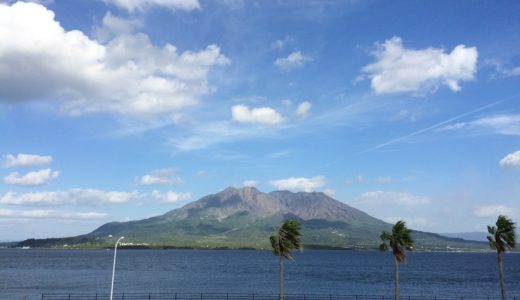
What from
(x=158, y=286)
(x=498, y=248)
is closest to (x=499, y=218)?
(x=498, y=248)

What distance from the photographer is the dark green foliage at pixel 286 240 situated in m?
58.3

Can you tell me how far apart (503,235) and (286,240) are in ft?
90.3

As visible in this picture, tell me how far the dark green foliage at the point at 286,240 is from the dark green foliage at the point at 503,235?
80.6 ft

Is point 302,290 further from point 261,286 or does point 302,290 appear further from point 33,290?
point 33,290

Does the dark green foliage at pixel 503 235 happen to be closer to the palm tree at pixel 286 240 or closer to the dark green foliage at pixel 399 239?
the dark green foliage at pixel 399 239

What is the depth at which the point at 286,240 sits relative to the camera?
58594 millimetres

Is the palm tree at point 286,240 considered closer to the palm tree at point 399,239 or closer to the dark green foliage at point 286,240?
the dark green foliage at point 286,240

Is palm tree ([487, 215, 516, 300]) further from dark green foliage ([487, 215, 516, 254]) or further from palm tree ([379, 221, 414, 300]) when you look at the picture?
palm tree ([379, 221, 414, 300])

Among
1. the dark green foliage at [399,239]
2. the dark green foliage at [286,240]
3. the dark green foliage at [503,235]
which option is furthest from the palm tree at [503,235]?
the dark green foliage at [286,240]

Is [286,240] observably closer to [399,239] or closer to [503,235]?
[399,239]

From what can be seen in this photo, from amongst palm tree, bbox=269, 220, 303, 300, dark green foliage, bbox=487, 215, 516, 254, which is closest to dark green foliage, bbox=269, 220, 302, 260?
palm tree, bbox=269, 220, 303, 300

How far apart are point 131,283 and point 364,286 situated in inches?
2644

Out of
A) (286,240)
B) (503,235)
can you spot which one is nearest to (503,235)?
(503,235)

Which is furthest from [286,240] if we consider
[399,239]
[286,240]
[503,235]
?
[503,235]
